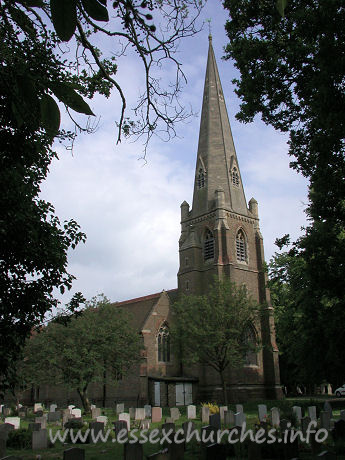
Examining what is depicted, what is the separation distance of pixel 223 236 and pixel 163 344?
434 inches

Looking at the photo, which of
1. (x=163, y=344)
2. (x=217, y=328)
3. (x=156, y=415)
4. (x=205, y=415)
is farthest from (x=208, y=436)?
(x=163, y=344)

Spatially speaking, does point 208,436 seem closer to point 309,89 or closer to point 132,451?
point 132,451

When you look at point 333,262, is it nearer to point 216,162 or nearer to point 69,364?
point 69,364

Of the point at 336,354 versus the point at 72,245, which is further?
the point at 336,354

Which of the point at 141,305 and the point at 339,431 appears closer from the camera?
the point at 339,431

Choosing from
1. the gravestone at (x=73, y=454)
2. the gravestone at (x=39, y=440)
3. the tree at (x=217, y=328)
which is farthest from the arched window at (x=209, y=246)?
the gravestone at (x=73, y=454)

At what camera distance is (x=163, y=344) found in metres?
38.8

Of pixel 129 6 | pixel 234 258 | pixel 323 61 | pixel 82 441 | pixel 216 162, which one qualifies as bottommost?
pixel 82 441

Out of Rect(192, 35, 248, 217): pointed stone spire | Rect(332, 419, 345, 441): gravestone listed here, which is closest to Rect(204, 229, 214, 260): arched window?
Rect(192, 35, 248, 217): pointed stone spire

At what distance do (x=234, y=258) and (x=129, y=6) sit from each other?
124 feet

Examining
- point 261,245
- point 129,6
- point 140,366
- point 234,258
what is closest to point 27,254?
point 129,6

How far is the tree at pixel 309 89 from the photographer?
986 centimetres

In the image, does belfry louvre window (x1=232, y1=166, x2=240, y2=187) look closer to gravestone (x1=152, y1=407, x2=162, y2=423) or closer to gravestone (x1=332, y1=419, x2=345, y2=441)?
gravestone (x1=152, y1=407, x2=162, y2=423)

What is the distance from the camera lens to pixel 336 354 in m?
22.8
